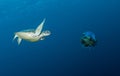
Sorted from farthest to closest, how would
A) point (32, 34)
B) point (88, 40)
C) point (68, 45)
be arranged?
point (68, 45) → point (88, 40) → point (32, 34)

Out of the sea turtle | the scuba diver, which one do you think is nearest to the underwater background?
the scuba diver

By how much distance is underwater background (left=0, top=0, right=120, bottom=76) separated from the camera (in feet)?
156

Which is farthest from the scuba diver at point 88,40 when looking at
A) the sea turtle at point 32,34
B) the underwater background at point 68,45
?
the underwater background at point 68,45

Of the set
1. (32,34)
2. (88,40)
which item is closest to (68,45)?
(88,40)

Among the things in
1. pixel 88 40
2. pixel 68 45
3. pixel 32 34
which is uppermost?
pixel 68 45

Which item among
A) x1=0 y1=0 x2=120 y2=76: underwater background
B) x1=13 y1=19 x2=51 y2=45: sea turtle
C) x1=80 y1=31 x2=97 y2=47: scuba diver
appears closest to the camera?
x1=13 y1=19 x2=51 y2=45: sea turtle

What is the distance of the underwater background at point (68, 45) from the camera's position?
47628 millimetres

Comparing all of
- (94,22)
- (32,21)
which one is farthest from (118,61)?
(94,22)

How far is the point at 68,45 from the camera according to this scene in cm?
7619

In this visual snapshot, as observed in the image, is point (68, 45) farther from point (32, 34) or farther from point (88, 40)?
point (32, 34)

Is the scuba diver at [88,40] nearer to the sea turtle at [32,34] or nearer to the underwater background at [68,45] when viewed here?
the sea turtle at [32,34]

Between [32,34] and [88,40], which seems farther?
[88,40]

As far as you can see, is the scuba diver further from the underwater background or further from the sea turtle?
the underwater background

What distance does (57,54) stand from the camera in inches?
3014
